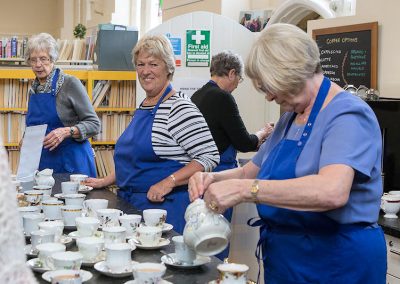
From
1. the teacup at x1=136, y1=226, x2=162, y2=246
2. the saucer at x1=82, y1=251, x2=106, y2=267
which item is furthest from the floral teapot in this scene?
the saucer at x1=82, y1=251, x2=106, y2=267

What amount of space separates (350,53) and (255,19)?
86.3 inches

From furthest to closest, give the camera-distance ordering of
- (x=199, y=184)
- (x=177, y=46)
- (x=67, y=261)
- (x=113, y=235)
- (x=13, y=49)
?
(x=13, y=49) → (x=177, y=46) → (x=199, y=184) → (x=113, y=235) → (x=67, y=261)

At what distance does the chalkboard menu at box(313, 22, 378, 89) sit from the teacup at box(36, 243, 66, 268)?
275 cm

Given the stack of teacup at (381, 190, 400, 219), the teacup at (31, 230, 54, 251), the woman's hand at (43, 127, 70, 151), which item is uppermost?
the woman's hand at (43, 127, 70, 151)

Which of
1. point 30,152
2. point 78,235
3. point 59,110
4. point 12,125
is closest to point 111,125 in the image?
point 12,125

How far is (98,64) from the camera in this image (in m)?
6.61

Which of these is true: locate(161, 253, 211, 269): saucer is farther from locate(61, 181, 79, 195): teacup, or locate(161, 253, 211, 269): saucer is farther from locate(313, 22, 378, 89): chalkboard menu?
locate(313, 22, 378, 89): chalkboard menu

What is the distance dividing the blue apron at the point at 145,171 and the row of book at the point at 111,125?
3723 mm

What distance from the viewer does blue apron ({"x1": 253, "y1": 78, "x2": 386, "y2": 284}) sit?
6.44ft

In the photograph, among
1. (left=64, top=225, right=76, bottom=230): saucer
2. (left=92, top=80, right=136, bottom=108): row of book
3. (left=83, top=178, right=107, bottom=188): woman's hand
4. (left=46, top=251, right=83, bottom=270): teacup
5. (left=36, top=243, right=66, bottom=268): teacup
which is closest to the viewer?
(left=46, top=251, right=83, bottom=270): teacup

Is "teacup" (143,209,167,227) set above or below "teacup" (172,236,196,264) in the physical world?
above

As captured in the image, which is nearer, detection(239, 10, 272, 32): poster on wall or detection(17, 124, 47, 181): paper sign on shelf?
detection(17, 124, 47, 181): paper sign on shelf

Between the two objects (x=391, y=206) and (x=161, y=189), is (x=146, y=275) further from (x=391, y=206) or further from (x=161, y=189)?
(x=391, y=206)

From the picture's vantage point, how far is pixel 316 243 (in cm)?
198
